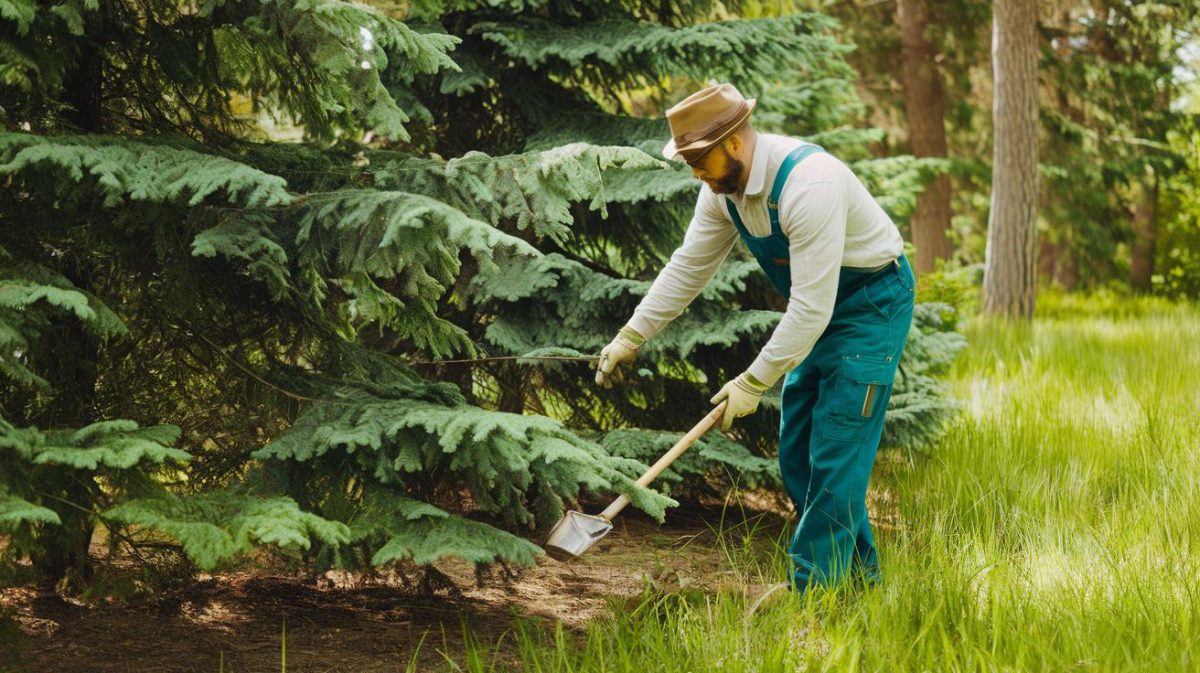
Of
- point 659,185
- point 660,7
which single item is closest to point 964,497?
point 659,185

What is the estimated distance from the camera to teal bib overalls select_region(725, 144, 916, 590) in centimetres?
357

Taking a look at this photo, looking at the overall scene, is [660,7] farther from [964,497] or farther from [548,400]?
[964,497]

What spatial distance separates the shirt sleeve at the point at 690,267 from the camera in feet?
12.4

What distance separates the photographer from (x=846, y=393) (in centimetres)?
357

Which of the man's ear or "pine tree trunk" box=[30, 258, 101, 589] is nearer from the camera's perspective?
the man's ear

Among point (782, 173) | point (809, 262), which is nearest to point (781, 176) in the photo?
point (782, 173)

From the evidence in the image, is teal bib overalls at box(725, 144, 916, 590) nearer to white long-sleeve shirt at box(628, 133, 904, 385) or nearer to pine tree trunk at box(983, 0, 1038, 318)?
white long-sleeve shirt at box(628, 133, 904, 385)

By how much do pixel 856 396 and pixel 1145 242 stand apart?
14.3m

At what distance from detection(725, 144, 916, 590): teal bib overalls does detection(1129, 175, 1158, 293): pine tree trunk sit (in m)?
13.9

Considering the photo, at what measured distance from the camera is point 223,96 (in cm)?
410

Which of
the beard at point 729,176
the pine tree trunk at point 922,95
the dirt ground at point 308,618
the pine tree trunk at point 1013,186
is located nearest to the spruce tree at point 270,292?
the dirt ground at point 308,618

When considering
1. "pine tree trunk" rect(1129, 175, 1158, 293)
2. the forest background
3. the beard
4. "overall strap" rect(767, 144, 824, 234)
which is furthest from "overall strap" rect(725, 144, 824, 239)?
"pine tree trunk" rect(1129, 175, 1158, 293)

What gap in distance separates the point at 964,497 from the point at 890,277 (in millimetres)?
1466

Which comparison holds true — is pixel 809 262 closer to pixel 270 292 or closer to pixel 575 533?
pixel 575 533
